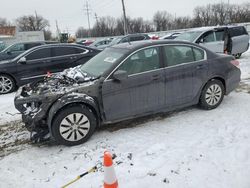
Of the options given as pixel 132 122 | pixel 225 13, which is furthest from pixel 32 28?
pixel 132 122

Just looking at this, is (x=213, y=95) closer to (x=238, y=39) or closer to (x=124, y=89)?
(x=124, y=89)

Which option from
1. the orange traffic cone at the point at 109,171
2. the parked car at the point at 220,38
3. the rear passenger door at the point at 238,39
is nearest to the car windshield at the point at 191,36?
the parked car at the point at 220,38

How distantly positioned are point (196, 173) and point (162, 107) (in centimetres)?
176

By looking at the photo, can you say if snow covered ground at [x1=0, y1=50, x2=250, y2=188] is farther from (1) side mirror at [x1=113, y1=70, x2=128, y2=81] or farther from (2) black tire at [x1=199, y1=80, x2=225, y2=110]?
(1) side mirror at [x1=113, y1=70, x2=128, y2=81]

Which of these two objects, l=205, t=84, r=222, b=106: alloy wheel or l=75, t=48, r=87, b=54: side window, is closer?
l=205, t=84, r=222, b=106: alloy wheel

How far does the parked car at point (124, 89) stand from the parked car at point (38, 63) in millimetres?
4082

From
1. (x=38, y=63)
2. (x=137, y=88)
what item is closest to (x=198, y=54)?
(x=137, y=88)

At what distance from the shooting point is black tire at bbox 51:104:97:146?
388 centimetres

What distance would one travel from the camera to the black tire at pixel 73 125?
388 centimetres

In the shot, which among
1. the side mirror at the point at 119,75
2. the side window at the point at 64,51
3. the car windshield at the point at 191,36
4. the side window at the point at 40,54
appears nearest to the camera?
the side mirror at the point at 119,75

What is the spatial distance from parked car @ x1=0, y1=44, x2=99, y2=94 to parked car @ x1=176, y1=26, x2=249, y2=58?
4534 mm

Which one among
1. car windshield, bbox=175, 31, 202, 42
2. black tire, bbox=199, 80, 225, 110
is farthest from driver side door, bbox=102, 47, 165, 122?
car windshield, bbox=175, 31, 202, 42

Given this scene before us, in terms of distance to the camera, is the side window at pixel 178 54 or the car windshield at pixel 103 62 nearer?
the car windshield at pixel 103 62

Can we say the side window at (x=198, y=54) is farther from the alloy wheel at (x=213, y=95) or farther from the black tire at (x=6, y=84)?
the black tire at (x=6, y=84)
